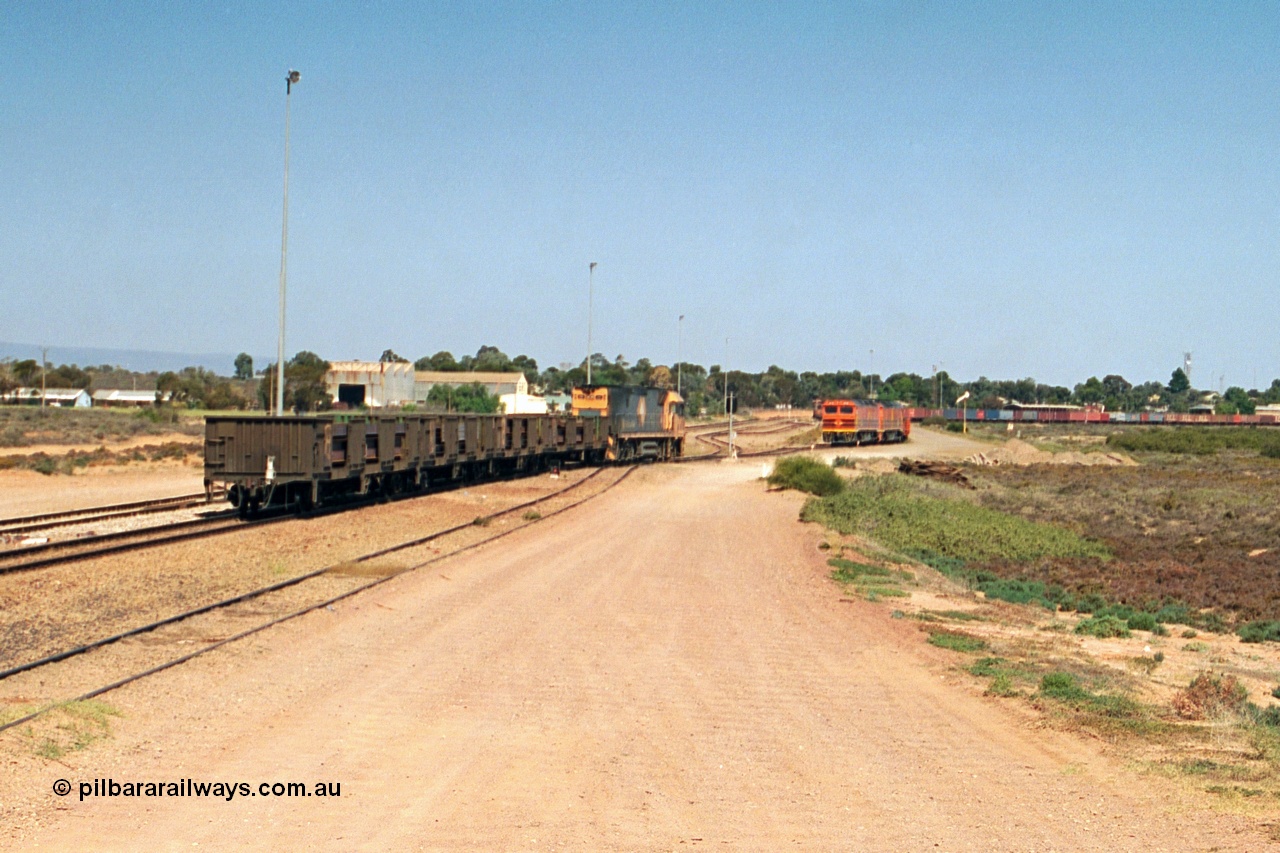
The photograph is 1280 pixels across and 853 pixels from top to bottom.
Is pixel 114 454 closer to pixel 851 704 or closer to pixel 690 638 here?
pixel 690 638

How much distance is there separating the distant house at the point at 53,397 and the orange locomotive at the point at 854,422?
86906 mm

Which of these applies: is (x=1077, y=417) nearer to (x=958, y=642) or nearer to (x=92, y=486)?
(x=92, y=486)

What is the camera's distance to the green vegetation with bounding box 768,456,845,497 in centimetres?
3819

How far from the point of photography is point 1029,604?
67.8 feet

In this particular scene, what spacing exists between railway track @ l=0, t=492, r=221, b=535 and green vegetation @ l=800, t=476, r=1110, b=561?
1616 centimetres

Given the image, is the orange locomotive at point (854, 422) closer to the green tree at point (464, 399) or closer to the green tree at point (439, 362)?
Result: the green tree at point (464, 399)

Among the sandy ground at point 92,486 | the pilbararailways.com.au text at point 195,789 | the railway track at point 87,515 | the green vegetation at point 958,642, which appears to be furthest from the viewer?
the sandy ground at point 92,486

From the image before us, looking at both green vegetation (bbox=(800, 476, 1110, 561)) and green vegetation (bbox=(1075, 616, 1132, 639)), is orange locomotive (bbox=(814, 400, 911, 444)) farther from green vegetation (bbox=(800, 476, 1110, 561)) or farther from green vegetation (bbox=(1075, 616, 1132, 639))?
green vegetation (bbox=(1075, 616, 1132, 639))

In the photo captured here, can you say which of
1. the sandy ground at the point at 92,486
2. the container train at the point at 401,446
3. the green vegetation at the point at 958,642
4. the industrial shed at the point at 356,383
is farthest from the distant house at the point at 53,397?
the green vegetation at the point at 958,642

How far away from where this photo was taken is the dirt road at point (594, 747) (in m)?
7.53

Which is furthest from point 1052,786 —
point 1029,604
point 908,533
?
point 908,533

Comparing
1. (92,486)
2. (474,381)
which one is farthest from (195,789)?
(474,381)

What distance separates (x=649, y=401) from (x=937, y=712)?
42.0 metres

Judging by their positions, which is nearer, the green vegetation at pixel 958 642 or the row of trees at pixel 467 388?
the green vegetation at pixel 958 642
